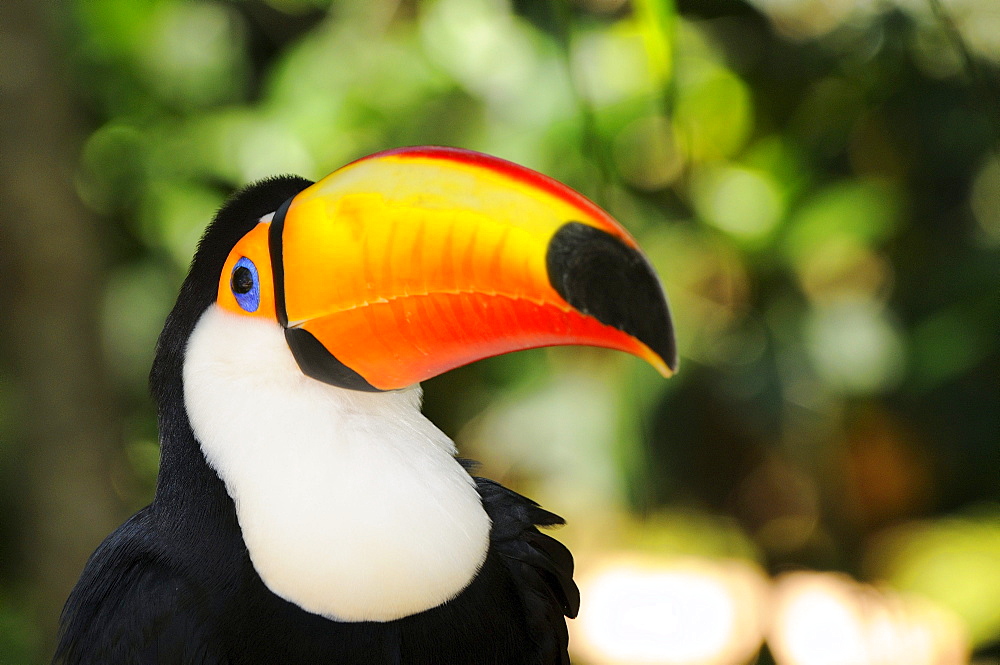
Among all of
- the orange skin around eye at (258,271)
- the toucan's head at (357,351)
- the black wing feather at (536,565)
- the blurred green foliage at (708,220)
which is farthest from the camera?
the blurred green foliage at (708,220)

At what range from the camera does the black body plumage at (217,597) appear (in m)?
0.91

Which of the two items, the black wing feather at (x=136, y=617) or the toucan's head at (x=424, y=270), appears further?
the black wing feather at (x=136, y=617)

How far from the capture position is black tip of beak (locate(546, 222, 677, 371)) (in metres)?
0.72

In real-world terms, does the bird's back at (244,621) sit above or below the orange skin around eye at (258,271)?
below

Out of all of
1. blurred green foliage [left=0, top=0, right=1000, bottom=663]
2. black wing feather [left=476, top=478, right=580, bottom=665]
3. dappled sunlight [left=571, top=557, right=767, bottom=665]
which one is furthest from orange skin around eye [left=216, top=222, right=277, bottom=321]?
dappled sunlight [left=571, top=557, right=767, bottom=665]

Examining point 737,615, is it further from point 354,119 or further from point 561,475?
point 354,119

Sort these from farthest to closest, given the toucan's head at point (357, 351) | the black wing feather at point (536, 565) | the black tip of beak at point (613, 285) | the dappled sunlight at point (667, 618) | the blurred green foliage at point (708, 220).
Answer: the dappled sunlight at point (667, 618) < the blurred green foliage at point (708, 220) < the black wing feather at point (536, 565) < the toucan's head at point (357, 351) < the black tip of beak at point (613, 285)

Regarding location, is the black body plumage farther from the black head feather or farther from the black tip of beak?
the black tip of beak

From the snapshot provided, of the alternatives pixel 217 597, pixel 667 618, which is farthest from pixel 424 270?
Answer: pixel 667 618

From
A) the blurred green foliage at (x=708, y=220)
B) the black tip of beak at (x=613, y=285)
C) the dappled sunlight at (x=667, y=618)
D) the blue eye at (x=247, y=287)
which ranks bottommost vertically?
the dappled sunlight at (x=667, y=618)

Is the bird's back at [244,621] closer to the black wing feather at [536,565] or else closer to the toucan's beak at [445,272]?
the black wing feather at [536,565]

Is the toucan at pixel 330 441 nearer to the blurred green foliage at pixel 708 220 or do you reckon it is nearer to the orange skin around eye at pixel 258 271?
the orange skin around eye at pixel 258 271

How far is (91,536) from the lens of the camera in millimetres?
2047

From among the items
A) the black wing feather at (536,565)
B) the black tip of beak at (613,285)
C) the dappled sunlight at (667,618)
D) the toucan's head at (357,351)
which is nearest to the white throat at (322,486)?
the toucan's head at (357,351)
